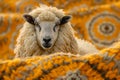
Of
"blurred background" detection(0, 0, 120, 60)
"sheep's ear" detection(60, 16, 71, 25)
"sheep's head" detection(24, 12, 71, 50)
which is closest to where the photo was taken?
"sheep's head" detection(24, 12, 71, 50)

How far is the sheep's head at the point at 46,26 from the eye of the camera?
3.21 m

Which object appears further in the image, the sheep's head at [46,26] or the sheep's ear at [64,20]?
the sheep's ear at [64,20]

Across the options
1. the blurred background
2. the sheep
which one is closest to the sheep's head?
the sheep

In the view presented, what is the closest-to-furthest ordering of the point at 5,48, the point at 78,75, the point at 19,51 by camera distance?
the point at 78,75 → the point at 19,51 → the point at 5,48

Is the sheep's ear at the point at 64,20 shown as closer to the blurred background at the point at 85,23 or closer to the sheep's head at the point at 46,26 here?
the sheep's head at the point at 46,26

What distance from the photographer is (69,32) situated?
352 centimetres

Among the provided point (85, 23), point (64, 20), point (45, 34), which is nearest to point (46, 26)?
point (45, 34)

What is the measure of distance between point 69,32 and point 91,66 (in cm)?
194

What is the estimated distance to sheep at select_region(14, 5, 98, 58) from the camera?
3.26 m

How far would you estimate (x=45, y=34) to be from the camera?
320 centimetres

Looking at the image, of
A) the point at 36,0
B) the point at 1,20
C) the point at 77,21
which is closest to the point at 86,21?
the point at 77,21

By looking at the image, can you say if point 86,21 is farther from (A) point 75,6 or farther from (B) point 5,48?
(B) point 5,48

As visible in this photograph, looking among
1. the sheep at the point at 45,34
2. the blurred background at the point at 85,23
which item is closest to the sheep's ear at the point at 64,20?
the sheep at the point at 45,34

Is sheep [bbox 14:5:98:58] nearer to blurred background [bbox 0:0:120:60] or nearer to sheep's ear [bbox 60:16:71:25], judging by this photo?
sheep's ear [bbox 60:16:71:25]
